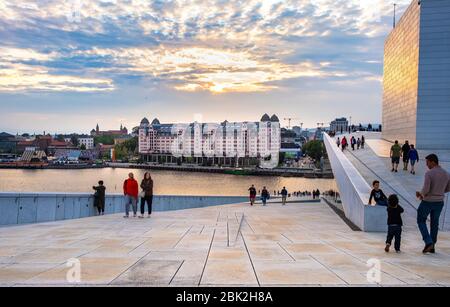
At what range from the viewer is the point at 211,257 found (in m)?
7.23

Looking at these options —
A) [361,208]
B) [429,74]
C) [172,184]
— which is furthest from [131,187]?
[172,184]

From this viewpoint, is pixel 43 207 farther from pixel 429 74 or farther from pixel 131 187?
pixel 429 74

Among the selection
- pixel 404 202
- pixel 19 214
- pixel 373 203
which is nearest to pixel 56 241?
pixel 19 214

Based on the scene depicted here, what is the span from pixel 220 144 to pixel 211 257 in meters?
176

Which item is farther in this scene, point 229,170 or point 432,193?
point 229,170

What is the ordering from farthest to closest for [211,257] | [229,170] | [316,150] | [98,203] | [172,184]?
[229,170], [316,150], [172,184], [98,203], [211,257]

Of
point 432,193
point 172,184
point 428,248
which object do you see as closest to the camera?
point 432,193

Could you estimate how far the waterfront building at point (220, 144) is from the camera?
17525cm

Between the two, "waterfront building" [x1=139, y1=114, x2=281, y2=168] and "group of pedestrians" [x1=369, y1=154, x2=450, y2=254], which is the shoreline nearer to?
"waterfront building" [x1=139, y1=114, x2=281, y2=168]

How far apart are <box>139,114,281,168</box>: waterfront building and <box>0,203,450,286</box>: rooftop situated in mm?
153498

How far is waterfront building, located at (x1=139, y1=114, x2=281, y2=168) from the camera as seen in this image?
175 meters

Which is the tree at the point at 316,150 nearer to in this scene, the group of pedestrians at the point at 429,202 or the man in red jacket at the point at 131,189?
the man in red jacket at the point at 131,189

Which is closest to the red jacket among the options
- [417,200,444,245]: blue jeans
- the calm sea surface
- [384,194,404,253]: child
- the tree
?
[384,194,404,253]: child

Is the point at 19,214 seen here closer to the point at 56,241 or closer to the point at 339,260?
the point at 56,241
